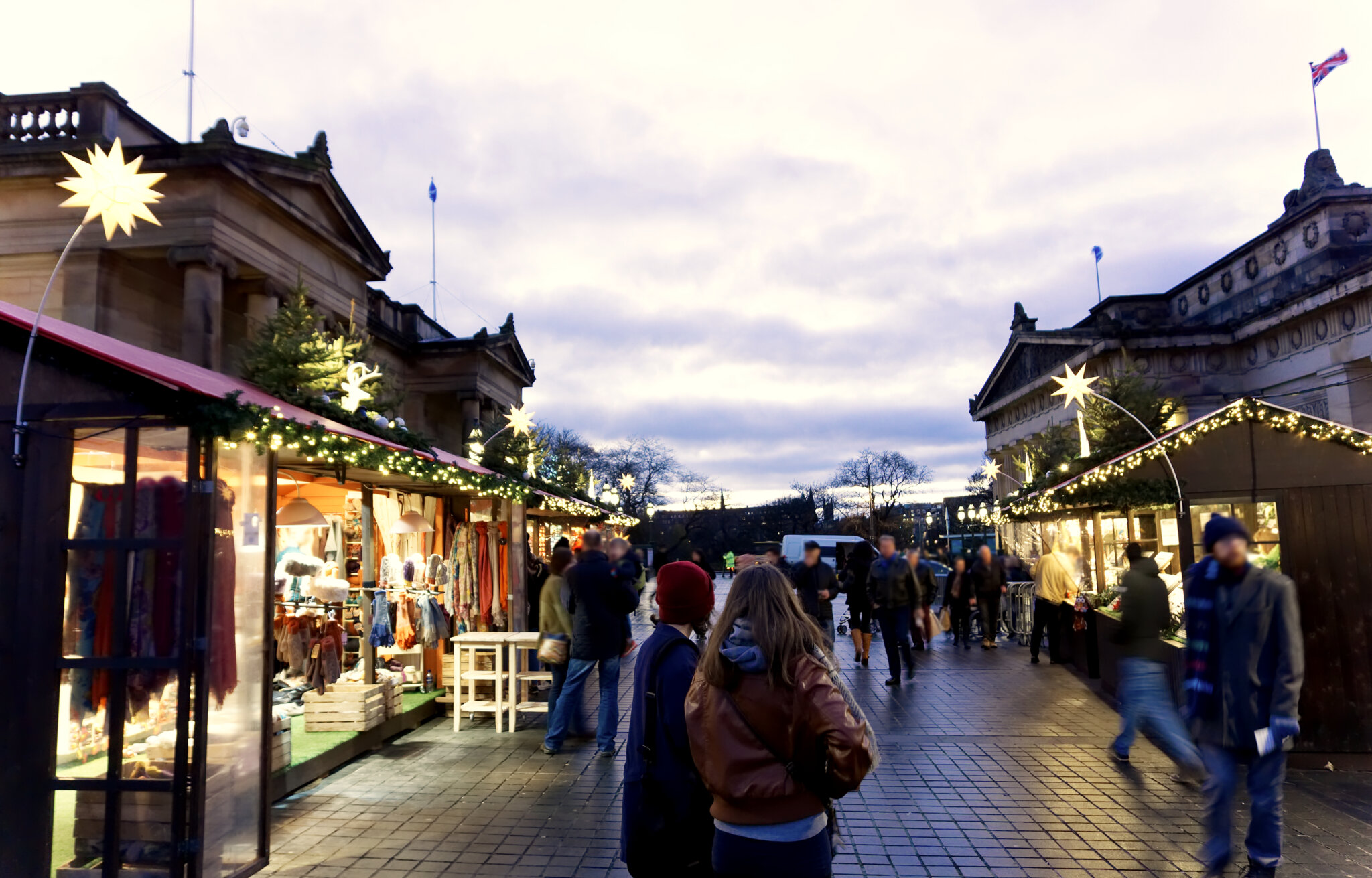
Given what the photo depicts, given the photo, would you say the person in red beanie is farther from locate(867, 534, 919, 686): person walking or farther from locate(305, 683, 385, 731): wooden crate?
locate(867, 534, 919, 686): person walking

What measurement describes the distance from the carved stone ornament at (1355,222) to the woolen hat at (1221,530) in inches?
1408

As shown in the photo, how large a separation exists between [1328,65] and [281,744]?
35.4 meters

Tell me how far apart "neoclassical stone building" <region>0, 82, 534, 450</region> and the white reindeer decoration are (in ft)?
27.7

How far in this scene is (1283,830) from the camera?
5.62m

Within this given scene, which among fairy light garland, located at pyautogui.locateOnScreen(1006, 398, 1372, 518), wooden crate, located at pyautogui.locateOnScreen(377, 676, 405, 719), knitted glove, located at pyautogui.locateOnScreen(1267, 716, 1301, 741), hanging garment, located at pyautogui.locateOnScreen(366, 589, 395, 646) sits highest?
fairy light garland, located at pyautogui.locateOnScreen(1006, 398, 1372, 518)

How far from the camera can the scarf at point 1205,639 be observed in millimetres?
4730

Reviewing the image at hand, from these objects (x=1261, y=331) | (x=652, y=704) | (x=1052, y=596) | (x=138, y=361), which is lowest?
(x=1052, y=596)

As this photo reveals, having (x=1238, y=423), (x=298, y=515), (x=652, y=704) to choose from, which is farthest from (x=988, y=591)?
(x=652, y=704)

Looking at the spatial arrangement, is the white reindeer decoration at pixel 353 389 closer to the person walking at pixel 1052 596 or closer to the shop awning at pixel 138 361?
the shop awning at pixel 138 361

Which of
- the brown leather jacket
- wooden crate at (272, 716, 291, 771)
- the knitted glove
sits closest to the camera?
the brown leather jacket

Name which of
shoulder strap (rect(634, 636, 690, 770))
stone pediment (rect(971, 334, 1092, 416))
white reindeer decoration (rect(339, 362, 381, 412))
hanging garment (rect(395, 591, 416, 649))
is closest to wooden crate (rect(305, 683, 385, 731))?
hanging garment (rect(395, 591, 416, 649))

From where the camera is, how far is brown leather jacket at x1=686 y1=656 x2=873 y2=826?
261cm

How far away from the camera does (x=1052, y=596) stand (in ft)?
43.1

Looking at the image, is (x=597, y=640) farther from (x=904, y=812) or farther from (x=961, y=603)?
(x=961, y=603)
